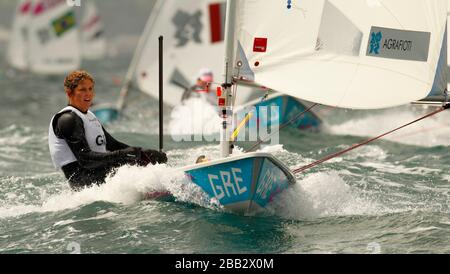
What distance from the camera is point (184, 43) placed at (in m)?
13.8

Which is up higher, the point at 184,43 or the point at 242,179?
the point at 184,43

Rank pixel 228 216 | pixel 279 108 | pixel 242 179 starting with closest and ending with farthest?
pixel 242 179
pixel 228 216
pixel 279 108

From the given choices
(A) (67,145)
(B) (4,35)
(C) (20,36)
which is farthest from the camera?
(B) (4,35)

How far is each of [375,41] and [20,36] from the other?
22.2 metres

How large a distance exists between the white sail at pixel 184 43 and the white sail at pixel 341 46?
746 cm

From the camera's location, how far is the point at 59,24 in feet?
74.6

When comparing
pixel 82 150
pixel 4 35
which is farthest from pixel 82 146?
pixel 4 35

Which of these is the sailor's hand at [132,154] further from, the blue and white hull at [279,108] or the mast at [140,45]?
the mast at [140,45]

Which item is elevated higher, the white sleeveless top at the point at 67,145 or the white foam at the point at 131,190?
the white sleeveless top at the point at 67,145

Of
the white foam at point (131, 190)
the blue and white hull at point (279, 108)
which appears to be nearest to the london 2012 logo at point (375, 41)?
the white foam at point (131, 190)

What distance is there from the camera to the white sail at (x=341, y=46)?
5.72 metres

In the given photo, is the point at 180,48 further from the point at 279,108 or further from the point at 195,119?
the point at 279,108

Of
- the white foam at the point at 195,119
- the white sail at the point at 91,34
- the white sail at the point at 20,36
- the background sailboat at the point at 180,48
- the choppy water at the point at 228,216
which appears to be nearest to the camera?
the choppy water at the point at 228,216
